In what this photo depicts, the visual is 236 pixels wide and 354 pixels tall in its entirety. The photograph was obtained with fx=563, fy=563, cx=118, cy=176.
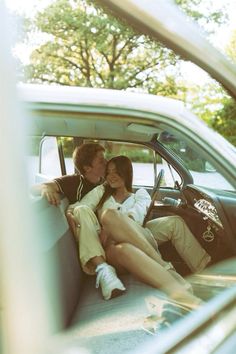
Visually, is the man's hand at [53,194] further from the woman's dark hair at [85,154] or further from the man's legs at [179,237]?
the man's legs at [179,237]

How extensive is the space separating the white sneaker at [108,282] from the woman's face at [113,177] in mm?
491

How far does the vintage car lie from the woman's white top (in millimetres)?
406

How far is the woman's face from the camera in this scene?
303 cm

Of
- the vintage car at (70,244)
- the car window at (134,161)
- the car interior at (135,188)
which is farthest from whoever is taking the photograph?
the car window at (134,161)

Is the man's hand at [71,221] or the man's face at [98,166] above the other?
the man's face at [98,166]

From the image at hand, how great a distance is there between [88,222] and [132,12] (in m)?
1.74

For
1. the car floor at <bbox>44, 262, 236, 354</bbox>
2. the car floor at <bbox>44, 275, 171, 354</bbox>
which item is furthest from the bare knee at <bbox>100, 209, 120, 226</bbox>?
the car floor at <bbox>44, 275, 171, 354</bbox>

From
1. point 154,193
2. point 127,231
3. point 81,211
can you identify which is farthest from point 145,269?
point 154,193

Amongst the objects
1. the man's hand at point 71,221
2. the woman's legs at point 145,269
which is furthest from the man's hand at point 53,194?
the woman's legs at point 145,269

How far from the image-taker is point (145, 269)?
2.70 m

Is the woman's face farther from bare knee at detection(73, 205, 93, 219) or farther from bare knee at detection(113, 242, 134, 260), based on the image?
bare knee at detection(113, 242, 134, 260)

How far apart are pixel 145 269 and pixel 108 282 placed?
0.62 feet

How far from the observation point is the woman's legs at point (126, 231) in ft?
9.60

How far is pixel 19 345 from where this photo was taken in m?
1.29
